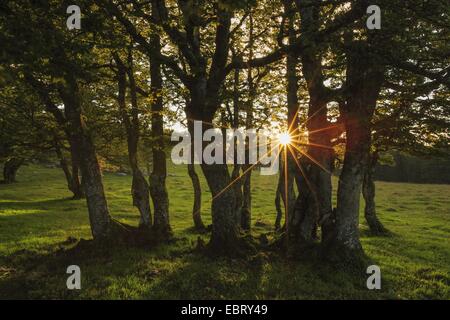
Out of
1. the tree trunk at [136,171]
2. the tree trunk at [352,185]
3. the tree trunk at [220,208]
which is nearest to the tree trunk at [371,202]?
the tree trunk at [352,185]

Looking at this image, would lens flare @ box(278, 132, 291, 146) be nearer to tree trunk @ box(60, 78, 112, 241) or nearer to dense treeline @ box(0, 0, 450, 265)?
dense treeline @ box(0, 0, 450, 265)

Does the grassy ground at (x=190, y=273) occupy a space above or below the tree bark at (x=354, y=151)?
below

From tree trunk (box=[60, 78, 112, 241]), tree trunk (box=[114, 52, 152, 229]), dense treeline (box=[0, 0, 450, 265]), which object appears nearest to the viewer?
dense treeline (box=[0, 0, 450, 265])

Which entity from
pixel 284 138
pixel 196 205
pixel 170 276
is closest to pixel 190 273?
pixel 170 276

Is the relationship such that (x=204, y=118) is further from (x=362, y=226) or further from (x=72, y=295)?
(x=362, y=226)

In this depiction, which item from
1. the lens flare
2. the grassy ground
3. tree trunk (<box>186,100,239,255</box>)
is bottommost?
the grassy ground

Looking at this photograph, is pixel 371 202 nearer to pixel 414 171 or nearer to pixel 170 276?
pixel 170 276

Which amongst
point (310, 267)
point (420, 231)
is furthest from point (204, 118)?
point (420, 231)

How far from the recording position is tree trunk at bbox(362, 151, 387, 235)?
27953 millimetres

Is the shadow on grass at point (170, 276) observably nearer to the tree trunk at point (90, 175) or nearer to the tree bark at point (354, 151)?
the tree trunk at point (90, 175)

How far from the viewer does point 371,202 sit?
2909 cm

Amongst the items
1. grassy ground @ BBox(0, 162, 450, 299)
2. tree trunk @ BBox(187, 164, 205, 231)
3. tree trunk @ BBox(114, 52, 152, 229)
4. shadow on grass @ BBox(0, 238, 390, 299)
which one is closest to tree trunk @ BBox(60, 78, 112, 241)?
shadow on grass @ BBox(0, 238, 390, 299)

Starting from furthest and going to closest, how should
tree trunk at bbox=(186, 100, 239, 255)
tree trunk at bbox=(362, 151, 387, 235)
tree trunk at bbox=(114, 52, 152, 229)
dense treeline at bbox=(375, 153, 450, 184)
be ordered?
dense treeline at bbox=(375, 153, 450, 184), tree trunk at bbox=(362, 151, 387, 235), tree trunk at bbox=(114, 52, 152, 229), tree trunk at bbox=(186, 100, 239, 255)

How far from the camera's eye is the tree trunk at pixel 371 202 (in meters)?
28.0
